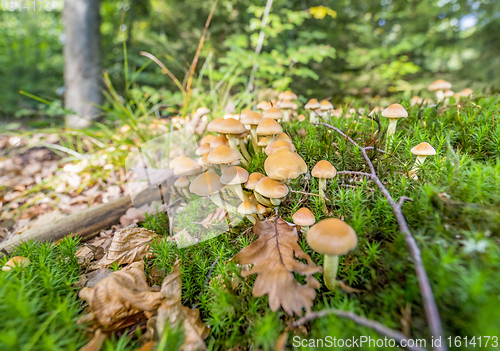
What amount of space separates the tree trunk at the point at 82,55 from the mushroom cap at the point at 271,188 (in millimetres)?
5909

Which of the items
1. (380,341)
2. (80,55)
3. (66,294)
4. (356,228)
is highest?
(80,55)

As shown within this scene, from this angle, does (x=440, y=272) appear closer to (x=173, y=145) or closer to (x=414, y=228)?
(x=414, y=228)

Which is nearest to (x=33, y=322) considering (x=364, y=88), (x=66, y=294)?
(x=66, y=294)

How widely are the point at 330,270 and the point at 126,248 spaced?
158 centimetres

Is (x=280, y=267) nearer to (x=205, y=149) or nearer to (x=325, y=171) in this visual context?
(x=325, y=171)

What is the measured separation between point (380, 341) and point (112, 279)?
147 cm

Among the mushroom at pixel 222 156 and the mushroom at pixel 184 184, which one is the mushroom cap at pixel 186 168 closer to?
the mushroom at pixel 184 184

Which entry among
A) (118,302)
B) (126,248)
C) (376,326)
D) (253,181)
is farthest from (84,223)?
(376,326)

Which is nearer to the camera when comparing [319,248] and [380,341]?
[380,341]

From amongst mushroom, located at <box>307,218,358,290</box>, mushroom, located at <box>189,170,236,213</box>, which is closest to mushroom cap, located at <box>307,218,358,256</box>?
mushroom, located at <box>307,218,358,290</box>

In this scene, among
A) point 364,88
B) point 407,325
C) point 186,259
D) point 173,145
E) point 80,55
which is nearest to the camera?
point 407,325

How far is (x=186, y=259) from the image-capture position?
1.83 m

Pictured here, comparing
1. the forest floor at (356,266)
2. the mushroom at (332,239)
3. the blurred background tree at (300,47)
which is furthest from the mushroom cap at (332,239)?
the blurred background tree at (300,47)

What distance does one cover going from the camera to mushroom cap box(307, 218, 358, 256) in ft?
3.88
